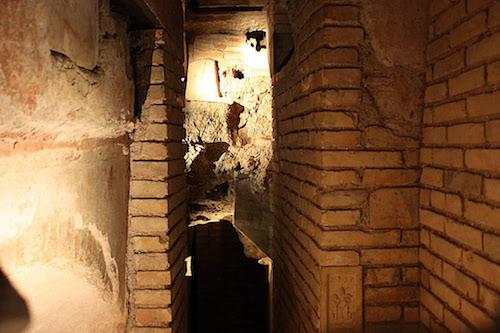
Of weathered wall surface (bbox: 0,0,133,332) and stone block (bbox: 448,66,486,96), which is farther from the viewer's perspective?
stone block (bbox: 448,66,486,96)

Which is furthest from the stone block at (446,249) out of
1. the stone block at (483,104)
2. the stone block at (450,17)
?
the stone block at (450,17)

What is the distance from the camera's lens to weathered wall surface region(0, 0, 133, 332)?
3.91 ft

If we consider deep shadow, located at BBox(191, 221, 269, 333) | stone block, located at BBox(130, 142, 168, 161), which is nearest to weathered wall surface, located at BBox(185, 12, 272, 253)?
stone block, located at BBox(130, 142, 168, 161)

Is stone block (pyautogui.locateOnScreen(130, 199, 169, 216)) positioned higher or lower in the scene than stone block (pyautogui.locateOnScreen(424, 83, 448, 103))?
lower

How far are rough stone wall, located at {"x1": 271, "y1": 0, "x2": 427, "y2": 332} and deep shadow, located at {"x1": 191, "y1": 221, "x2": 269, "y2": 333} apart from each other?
730cm

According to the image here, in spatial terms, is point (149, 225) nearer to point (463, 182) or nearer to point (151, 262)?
point (151, 262)

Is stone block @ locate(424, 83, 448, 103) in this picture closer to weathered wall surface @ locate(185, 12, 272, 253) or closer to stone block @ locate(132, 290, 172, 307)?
stone block @ locate(132, 290, 172, 307)

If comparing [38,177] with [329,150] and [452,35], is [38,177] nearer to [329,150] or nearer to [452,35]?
[329,150]

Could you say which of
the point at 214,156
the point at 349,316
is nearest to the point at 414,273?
the point at 349,316

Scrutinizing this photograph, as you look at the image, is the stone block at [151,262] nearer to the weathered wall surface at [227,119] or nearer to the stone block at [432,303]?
the stone block at [432,303]

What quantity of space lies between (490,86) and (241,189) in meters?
4.26

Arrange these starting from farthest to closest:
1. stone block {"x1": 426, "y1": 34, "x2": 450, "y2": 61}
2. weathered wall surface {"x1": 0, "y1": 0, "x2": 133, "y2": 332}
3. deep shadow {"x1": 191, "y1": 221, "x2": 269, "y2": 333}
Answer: deep shadow {"x1": 191, "y1": 221, "x2": 269, "y2": 333}
stone block {"x1": 426, "y1": 34, "x2": 450, "y2": 61}
weathered wall surface {"x1": 0, "y1": 0, "x2": 133, "y2": 332}

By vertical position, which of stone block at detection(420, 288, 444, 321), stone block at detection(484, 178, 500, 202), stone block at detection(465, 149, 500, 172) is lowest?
stone block at detection(420, 288, 444, 321)

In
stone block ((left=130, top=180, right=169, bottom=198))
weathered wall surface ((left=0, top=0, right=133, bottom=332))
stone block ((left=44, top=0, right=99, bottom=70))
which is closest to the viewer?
weathered wall surface ((left=0, top=0, right=133, bottom=332))
